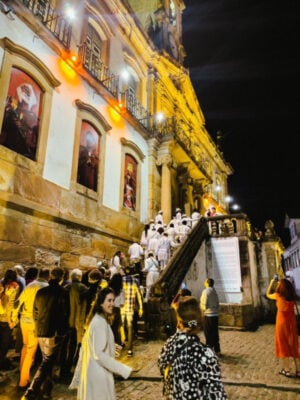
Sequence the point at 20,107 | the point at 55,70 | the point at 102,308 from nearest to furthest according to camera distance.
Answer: the point at 102,308, the point at 20,107, the point at 55,70

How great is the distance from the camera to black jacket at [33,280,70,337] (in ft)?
14.2

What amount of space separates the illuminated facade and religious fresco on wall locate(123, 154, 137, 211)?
6 cm

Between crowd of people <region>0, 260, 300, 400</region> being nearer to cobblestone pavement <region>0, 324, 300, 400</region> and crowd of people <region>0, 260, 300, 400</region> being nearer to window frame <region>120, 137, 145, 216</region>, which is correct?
cobblestone pavement <region>0, 324, 300, 400</region>

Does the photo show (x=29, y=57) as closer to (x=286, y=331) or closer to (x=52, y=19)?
(x=52, y=19)

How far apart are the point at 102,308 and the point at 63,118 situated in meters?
9.94

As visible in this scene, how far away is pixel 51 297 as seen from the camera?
442 cm

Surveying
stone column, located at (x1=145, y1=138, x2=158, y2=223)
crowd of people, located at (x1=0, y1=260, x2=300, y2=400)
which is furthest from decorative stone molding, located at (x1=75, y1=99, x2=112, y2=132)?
crowd of people, located at (x1=0, y1=260, x2=300, y2=400)

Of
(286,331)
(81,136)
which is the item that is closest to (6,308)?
(286,331)

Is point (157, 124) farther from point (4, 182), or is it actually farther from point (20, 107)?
point (4, 182)

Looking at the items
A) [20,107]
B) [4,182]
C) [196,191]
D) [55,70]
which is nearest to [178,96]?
[196,191]

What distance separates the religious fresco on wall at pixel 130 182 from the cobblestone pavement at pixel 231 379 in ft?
27.9

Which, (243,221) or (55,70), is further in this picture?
(243,221)

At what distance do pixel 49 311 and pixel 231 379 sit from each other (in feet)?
11.1

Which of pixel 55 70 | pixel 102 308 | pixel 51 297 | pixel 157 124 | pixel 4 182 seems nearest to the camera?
pixel 102 308
